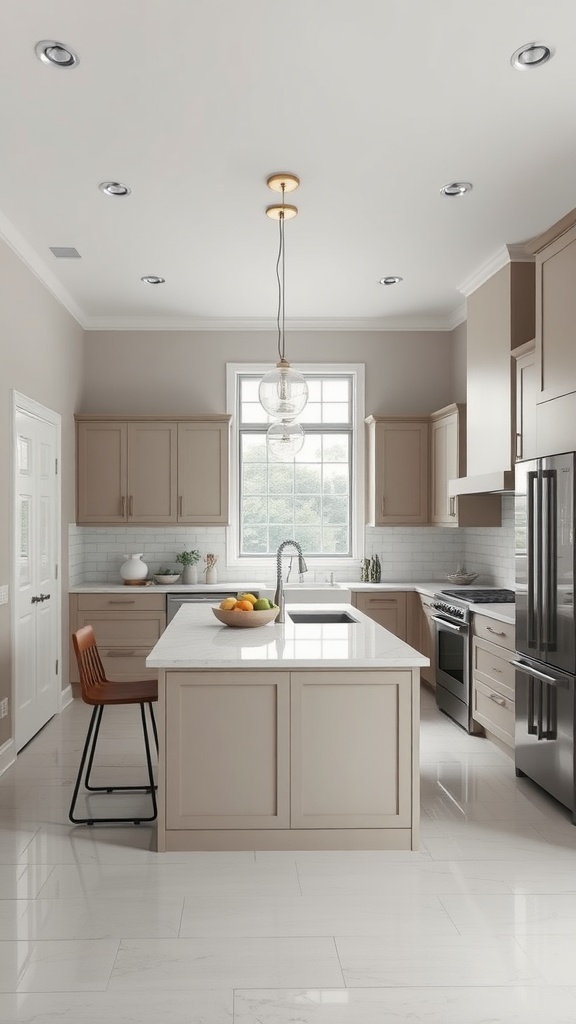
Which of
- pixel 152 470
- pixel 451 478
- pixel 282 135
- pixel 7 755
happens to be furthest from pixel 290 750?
pixel 152 470

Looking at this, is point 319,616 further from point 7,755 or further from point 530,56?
point 530,56

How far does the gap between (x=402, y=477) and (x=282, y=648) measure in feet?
11.9

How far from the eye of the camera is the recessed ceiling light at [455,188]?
4.14m

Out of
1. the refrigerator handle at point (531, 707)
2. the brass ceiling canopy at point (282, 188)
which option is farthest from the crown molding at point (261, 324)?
the refrigerator handle at point (531, 707)

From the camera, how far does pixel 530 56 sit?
2998mm

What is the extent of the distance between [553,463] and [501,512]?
7.43 feet

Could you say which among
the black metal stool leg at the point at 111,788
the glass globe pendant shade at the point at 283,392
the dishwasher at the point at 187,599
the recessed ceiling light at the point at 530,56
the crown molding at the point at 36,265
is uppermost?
the recessed ceiling light at the point at 530,56

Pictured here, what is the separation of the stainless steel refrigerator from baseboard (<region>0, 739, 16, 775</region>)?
113 inches

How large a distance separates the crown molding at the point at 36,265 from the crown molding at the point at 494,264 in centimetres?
301

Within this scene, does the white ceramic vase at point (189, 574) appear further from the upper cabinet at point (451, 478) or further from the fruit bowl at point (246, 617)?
the fruit bowl at point (246, 617)

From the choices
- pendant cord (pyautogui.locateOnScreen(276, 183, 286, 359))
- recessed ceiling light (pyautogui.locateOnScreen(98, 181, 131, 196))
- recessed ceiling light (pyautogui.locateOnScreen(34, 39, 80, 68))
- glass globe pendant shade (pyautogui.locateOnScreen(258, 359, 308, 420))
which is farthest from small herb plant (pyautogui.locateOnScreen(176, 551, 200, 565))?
recessed ceiling light (pyautogui.locateOnScreen(34, 39, 80, 68))

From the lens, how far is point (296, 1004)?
227cm

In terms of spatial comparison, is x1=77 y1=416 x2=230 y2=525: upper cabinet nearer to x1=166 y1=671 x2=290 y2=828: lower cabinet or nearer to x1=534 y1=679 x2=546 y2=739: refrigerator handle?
x1=534 y1=679 x2=546 y2=739: refrigerator handle

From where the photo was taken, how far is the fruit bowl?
3.92 m
